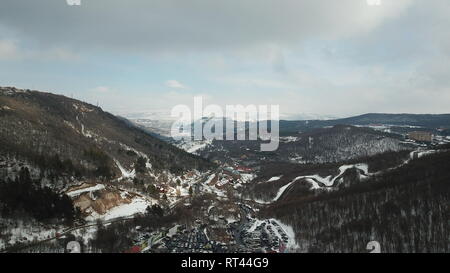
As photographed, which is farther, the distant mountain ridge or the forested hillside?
the distant mountain ridge

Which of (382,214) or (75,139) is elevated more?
(75,139)

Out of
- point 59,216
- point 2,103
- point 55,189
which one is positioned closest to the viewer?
point 59,216

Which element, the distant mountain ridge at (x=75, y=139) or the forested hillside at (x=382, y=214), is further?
the distant mountain ridge at (x=75, y=139)

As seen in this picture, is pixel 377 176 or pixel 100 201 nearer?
pixel 100 201

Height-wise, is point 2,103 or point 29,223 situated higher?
point 2,103

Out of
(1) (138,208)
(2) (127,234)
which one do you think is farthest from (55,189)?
(2) (127,234)

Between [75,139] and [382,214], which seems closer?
[382,214]

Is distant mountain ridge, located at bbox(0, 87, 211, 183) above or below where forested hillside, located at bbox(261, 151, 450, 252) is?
above
